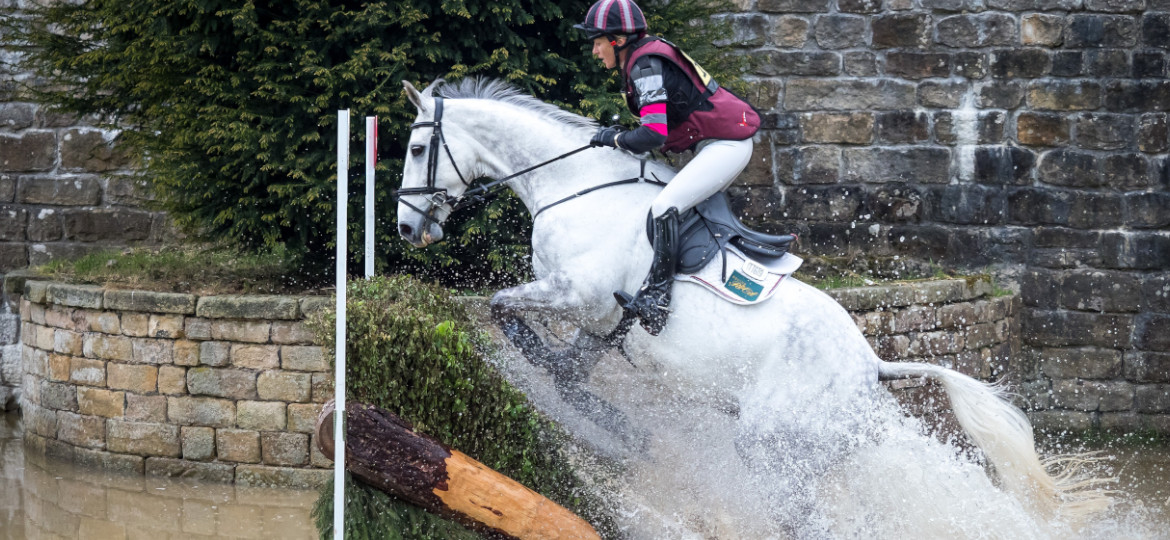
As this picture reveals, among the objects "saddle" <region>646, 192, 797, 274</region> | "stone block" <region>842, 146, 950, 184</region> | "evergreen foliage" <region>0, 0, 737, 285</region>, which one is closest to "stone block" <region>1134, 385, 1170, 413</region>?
"stone block" <region>842, 146, 950, 184</region>

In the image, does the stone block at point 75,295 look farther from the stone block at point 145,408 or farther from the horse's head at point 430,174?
the horse's head at point 430,174

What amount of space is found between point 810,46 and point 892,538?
4.64m

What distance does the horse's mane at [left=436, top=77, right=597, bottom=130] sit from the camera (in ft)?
15.0

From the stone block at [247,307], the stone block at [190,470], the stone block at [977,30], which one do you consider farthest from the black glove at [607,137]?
the stone block at [977,30]

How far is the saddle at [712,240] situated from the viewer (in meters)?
4.20

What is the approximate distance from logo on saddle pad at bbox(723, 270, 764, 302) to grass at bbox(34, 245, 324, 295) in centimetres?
353

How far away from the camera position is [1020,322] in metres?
7.97

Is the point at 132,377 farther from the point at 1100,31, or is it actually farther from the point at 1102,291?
the point at 1100,31

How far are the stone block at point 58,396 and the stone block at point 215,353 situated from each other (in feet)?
3.30

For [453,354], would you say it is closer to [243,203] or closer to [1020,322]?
[243,203]

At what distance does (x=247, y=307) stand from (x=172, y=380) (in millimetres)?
673

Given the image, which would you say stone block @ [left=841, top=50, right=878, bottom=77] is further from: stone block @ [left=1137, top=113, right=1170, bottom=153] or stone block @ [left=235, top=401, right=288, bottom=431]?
stone block @ [left=235, top=401, right=288, bottom=431]

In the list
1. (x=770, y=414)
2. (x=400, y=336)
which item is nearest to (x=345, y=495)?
(x=400, y=336)

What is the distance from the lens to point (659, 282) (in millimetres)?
4152
